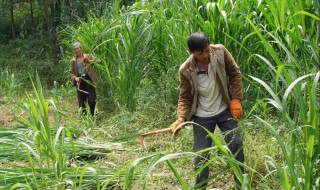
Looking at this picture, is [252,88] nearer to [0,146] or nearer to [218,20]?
[218,20]

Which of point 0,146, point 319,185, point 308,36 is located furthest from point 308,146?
point 0,146

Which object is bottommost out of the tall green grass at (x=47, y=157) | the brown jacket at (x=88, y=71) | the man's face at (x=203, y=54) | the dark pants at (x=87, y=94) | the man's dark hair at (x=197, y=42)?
the dark pants at (x=87, y=94)

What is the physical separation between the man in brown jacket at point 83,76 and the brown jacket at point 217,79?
10.2 ft

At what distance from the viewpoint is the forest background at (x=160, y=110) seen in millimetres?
2277

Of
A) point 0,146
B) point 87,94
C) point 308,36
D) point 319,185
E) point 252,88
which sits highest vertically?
point 308,36

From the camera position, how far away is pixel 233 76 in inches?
116

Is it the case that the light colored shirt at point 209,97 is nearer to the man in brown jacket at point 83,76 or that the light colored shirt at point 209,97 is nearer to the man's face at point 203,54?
the man's face at point 203,54

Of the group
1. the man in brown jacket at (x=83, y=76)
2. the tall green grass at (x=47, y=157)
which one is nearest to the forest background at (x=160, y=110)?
the tall green grass at (x=47, y=157)

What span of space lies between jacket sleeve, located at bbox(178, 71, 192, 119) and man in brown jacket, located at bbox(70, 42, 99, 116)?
10.1 ft

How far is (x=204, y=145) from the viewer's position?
9.61 feet

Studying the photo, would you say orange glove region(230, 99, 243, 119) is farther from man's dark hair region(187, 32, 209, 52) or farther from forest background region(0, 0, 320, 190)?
man's dark hair region(187, 32, 209, 52)

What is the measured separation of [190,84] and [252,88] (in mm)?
1442

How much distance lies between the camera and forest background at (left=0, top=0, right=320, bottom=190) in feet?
7.47

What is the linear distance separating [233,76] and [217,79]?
0.12 metres
